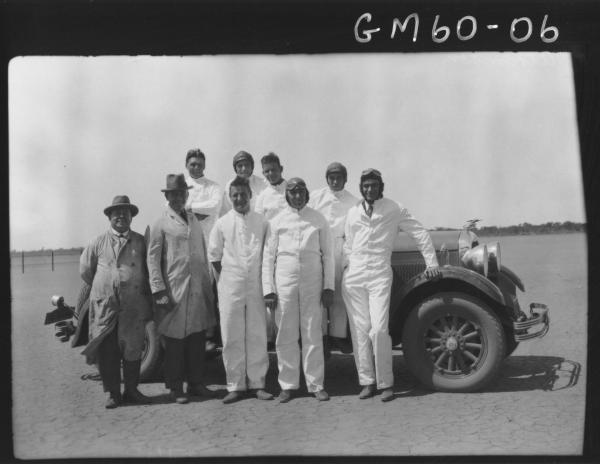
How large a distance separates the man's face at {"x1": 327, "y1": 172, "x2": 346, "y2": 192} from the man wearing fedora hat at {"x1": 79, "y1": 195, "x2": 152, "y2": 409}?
1750 millimetres

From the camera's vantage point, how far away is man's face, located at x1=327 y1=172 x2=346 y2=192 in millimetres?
5118

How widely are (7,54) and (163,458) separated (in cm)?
313

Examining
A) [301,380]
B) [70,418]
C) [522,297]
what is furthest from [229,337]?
[522,297]

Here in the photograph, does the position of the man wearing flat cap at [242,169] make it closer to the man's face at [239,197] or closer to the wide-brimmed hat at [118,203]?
the man's face at [239,197]

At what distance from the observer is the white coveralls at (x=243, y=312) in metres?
4.68

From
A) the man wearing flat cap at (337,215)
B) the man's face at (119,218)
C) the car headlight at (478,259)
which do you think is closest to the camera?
the man's face at (119,218)

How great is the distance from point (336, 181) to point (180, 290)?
1696 mm

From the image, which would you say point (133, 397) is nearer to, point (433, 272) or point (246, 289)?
point (246, 289)

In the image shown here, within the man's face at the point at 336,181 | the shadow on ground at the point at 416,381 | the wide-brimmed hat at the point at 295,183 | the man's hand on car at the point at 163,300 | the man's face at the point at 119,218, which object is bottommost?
the shadow on ground at the point at 416,381

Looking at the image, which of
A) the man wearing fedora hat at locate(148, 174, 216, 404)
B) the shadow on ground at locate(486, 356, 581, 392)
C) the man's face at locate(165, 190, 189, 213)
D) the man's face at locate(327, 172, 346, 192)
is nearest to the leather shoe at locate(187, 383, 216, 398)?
the man wearing fedora hat at locate(148, 174, 216, 404)

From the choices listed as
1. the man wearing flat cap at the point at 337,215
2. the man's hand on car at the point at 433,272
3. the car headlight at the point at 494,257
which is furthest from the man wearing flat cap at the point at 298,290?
the car headlight at the point at 494,257

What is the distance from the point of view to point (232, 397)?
4.62 metres

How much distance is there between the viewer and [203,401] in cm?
470

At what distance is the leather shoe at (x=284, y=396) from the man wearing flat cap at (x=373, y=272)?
58cm
